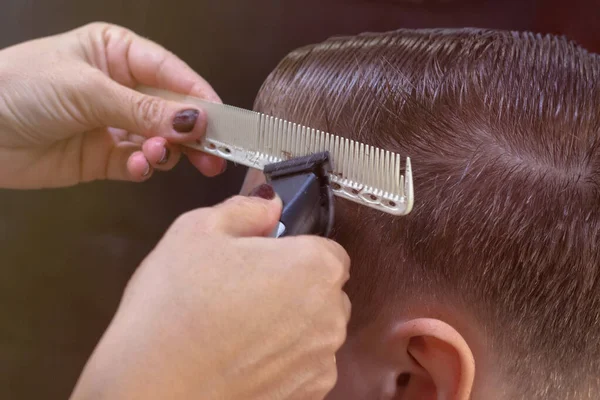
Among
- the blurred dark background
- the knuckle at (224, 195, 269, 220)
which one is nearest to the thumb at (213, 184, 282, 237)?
the knuckle at (224, 195, 269, 220)

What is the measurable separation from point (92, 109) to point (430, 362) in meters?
0.59

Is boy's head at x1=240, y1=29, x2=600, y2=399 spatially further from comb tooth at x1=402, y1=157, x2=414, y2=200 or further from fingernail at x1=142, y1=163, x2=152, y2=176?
→ fingernail at x1=142, y1=163, x2=152, y2=176

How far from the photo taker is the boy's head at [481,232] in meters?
0.58

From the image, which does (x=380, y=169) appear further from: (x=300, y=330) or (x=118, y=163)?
(x=118, y=163)

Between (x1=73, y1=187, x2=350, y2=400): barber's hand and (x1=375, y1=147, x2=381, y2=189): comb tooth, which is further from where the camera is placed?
(x1=375, y1=147, x2=381, y2=189): comb tooth

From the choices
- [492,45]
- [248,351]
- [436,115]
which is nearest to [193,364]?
[248,351]

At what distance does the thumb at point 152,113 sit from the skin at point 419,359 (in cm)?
33

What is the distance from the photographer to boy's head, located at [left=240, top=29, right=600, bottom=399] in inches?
22.7

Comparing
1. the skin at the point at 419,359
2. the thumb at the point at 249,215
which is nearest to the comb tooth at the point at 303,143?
the thumb at the point at 249,215

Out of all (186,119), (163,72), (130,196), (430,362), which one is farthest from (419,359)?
(130,196)

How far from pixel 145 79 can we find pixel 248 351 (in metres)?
0.55

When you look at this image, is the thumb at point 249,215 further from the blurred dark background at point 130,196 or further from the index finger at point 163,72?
the blurred dark background at point 130,196

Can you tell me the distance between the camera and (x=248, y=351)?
0.46 m

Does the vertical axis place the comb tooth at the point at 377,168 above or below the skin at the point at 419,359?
above
